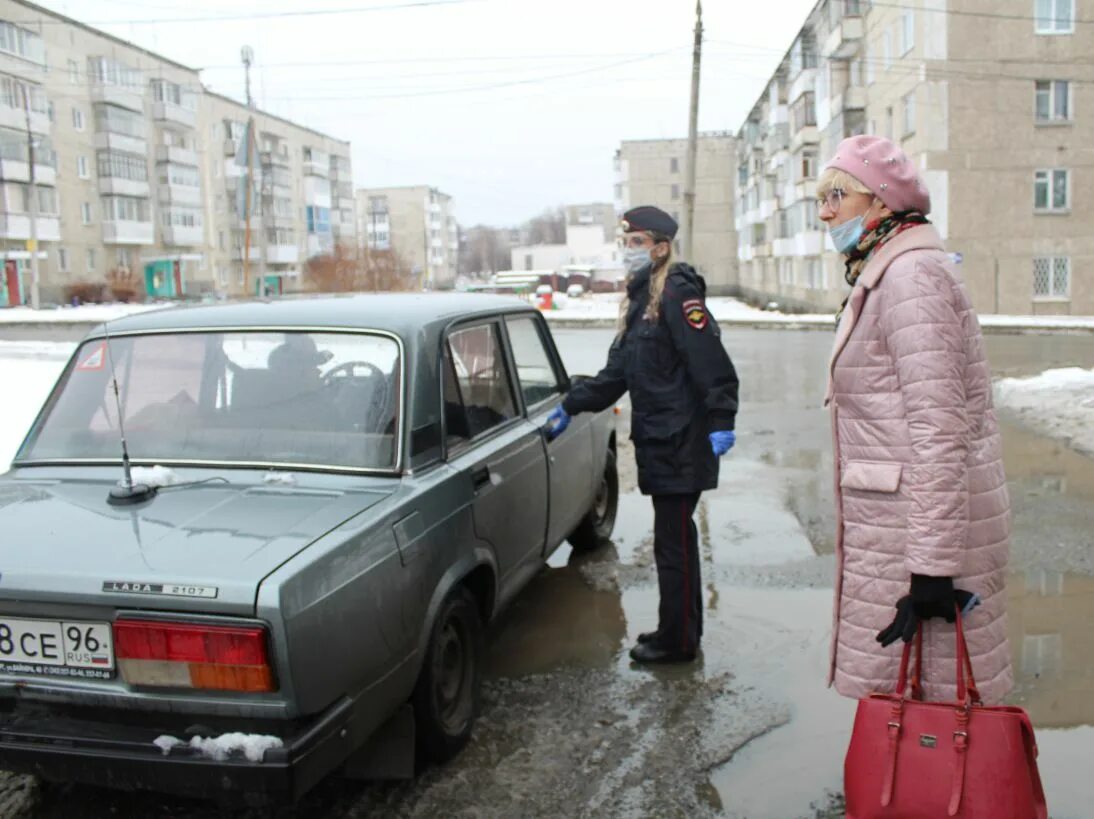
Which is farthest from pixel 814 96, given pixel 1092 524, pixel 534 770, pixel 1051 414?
pixel 534 770

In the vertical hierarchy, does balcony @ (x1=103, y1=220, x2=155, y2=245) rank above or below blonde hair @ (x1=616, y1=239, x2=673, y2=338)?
above

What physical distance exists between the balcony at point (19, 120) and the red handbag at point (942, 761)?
195 feet

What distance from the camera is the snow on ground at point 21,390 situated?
938 cm

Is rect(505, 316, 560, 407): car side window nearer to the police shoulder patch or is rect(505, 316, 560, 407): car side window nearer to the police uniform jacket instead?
the police uniform jacket

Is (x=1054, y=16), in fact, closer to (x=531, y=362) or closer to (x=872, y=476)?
(x=531, y=362)

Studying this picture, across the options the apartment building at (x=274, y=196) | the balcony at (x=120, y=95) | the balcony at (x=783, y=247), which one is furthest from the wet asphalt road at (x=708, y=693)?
the balcony at (x=120, y=95)

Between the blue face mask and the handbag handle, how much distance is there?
1013 mm

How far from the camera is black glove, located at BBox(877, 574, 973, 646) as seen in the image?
2.58m

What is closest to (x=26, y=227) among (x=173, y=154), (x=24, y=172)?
(x=24, y=172)

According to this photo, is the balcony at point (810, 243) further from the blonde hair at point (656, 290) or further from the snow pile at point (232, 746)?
the snow pile at point (232, 746)

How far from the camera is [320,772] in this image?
2.82m

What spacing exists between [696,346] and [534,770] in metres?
1.81

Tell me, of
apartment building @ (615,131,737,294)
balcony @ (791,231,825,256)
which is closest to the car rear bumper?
balcony @ (791,231,825,256)

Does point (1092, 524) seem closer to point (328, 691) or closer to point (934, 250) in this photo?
point (934, 250)
